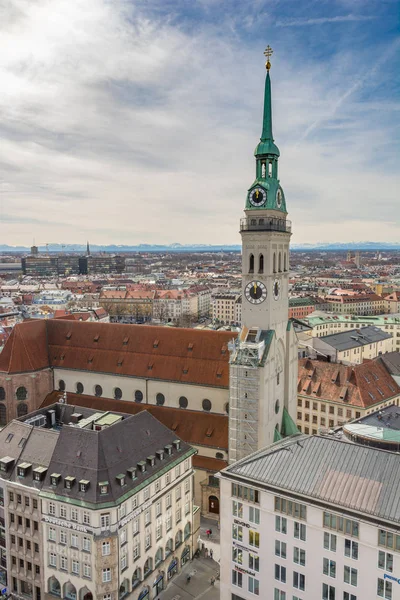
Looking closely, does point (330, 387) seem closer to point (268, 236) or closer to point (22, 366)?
point (268, 236)

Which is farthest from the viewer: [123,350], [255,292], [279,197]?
[123,350]

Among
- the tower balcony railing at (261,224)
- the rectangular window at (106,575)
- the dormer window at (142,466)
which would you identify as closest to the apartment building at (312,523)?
the dormer window at (142,466)

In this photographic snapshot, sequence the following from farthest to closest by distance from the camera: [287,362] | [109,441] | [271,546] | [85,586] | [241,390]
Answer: [287,362] → [241,390] → [109,441] → [85,586] → [271,546]

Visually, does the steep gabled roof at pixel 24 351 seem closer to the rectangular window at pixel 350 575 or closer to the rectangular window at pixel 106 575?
the rectangular window at pixel 106 575

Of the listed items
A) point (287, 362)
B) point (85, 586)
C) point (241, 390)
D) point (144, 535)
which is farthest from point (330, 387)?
point (85, 586)

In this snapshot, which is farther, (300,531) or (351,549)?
(300,531)

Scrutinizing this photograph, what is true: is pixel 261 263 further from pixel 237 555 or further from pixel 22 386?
pixel 22 386

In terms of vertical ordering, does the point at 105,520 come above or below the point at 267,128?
below

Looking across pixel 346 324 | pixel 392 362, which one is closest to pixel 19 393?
pixel 392 362
